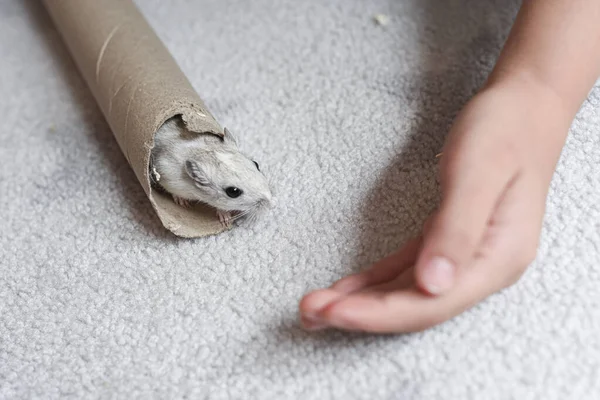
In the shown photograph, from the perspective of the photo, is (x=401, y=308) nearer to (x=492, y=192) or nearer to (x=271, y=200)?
(x=492, y=192)

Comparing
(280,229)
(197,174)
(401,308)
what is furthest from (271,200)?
(401,308)

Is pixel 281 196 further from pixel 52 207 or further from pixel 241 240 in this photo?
pixel 52 207

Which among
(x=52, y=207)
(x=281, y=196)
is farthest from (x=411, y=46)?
(x=52, y=207)

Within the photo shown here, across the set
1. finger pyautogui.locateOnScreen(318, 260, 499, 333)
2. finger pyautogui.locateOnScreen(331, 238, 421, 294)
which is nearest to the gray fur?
finger pyautogui.locateOnScreen(331, 238, 421, 294)

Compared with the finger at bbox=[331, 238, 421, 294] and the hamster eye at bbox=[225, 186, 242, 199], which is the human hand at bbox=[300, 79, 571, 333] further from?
the hamster eye at bbox=[225, 186, 242, 199]

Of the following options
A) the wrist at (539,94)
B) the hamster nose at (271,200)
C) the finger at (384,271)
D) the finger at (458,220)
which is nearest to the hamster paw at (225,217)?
the hamster nose at (271,200)
